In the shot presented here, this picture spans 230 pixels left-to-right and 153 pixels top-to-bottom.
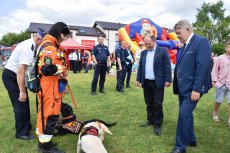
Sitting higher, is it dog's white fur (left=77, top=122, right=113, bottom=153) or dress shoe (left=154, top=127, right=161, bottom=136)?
dog's white fur (left=77, top=122, right=113, bottom=153)

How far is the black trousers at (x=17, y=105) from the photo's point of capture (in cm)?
424

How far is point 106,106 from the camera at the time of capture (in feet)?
22.4

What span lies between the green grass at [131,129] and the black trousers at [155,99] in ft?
0.85

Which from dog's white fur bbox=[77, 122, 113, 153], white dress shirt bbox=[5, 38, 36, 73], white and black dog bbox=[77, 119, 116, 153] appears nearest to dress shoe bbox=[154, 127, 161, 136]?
white and black dog bbox=[77, 119, 116, 153]

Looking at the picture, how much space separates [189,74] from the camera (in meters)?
3.63

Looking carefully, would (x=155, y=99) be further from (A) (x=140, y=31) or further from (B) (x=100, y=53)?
(A) (x=140, y=31)

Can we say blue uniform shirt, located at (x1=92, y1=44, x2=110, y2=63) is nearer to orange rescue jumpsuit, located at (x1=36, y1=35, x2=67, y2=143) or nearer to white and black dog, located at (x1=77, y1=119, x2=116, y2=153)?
white and black dog, located at (x1=77, y1=119, x2=116, y2=153)

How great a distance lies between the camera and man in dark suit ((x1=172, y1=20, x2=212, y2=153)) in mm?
3463

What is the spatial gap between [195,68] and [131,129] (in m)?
1.99

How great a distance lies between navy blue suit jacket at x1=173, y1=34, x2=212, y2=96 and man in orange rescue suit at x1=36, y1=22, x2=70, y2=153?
176 centimetres

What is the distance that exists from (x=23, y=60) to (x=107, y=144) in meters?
1.94

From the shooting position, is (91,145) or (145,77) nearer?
(91,145)

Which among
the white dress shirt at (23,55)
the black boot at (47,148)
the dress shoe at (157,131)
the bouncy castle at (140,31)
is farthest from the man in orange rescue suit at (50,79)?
the bouncy castle at (140,31)

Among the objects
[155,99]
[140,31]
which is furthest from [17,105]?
[140,31]
